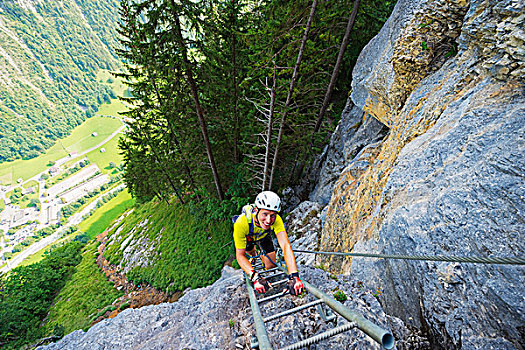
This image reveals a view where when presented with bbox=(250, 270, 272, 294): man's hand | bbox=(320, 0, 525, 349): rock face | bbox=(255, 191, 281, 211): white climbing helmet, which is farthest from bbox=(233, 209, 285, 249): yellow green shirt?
bbox=(320, 0, 525, 349): rock face

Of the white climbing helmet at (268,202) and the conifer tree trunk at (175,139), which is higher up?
the conifer tree trunk at (175,139)

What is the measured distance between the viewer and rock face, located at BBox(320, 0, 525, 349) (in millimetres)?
2605

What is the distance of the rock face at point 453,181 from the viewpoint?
2605 millimetres

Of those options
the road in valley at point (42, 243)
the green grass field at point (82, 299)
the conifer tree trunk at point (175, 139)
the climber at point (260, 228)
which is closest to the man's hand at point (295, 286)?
the climber at point (260, 228)

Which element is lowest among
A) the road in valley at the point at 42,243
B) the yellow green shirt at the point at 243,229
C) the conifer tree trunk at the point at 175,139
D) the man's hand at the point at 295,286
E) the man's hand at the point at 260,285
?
the road in valley at the point at 42,243

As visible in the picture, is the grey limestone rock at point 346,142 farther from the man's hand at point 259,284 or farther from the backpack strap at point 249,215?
the man's hand at point 259,284

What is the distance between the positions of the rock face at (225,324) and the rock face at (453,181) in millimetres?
416

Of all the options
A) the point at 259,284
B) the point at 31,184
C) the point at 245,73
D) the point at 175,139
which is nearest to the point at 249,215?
the point at 259,284

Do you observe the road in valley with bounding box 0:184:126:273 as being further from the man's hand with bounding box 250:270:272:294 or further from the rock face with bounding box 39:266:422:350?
the man's hand with bounding box 250:270:272:294

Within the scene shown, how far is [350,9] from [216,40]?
655cm

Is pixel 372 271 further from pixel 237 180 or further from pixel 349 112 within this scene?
pixel 237 180

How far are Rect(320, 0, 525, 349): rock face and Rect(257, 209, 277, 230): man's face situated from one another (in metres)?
2.25

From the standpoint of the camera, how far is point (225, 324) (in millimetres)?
5027

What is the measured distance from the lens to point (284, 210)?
15.5 m
